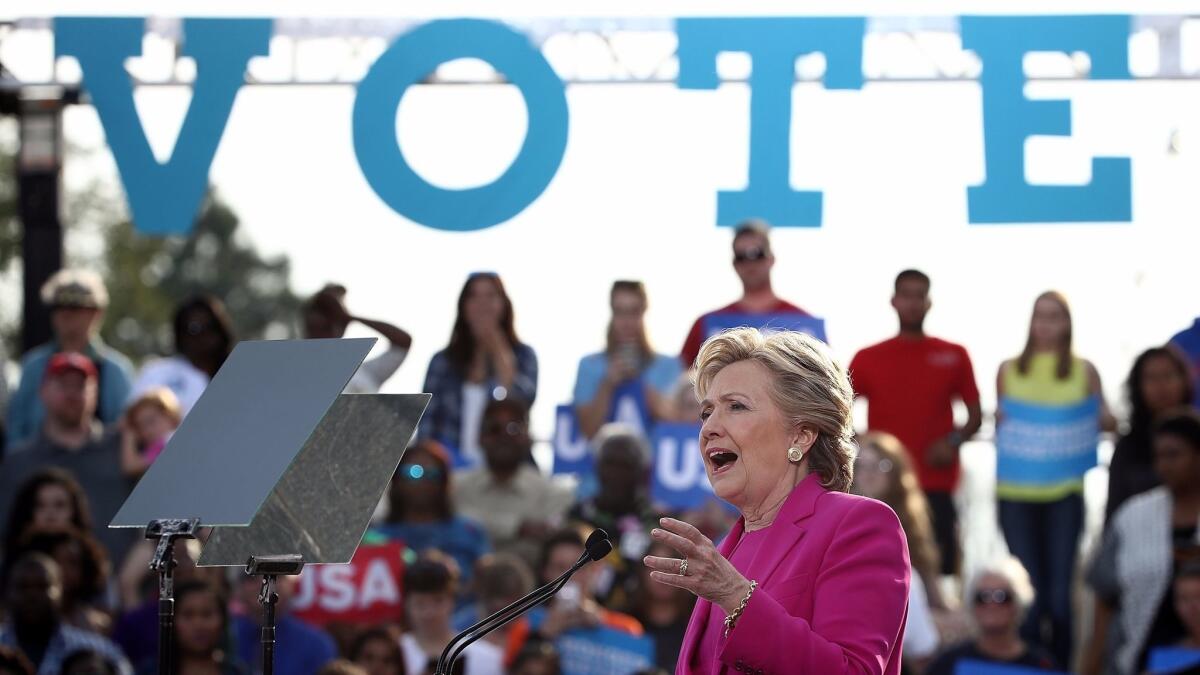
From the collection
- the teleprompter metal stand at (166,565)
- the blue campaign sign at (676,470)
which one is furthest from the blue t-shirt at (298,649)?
the teleprompter metal stand at (166,565)

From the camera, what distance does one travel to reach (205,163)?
1161 centimetres

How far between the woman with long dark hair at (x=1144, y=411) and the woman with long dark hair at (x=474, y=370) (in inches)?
111

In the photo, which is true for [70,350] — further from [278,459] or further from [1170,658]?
[278,459]

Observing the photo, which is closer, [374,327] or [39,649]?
[39,649]

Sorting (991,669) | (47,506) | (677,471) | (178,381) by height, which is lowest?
(991,669)

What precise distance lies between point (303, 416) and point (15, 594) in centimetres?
497

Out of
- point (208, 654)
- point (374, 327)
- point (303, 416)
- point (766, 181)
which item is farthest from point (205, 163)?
point (303, 416)

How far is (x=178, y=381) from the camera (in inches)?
389

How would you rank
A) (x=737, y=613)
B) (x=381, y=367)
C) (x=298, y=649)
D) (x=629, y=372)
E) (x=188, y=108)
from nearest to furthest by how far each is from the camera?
(x=737, y=613) < (x=298, y=649) < (x=629, y=372) < (x=381, y=367) < (x=188, y=108)

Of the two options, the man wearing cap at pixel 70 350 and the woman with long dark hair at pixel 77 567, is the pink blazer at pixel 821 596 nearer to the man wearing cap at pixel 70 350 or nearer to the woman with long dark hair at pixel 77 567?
the woman with long dark hair at pixel 77 567

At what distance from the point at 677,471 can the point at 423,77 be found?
298cm

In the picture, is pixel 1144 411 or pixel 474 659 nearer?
pixel 474 659

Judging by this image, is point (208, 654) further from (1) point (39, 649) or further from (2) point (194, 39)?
(2) point (194, 39)

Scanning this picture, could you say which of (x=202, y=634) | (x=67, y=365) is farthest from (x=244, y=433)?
(x=67, y=365)
